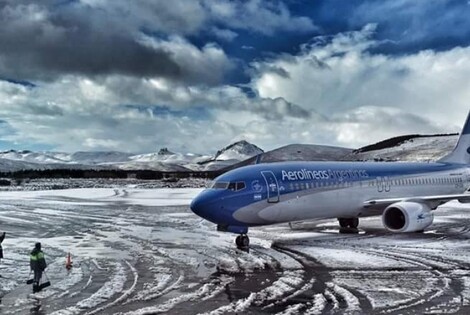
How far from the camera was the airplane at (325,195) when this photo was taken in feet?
72.5

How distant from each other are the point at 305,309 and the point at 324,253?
8917 mm

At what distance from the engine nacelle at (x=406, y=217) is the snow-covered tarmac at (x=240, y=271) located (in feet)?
1.74

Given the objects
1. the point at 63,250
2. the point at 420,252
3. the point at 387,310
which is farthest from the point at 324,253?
the point at 63,250

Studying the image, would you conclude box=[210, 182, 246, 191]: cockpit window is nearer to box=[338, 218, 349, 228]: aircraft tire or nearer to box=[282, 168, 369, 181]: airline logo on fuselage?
box=[282, 168, 369, 181]: airline logo on fuselage

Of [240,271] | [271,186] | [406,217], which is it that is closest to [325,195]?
[271,186]

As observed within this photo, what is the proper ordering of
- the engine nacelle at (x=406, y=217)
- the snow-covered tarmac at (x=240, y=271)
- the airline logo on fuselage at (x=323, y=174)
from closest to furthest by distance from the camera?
the snow-covered tarmac at (x=240, y=271)
the airline logo on fuselage at (x=323, y=174)
the engine nacelle at (x=406, y=217)

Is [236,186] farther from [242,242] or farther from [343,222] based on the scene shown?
[343,222]

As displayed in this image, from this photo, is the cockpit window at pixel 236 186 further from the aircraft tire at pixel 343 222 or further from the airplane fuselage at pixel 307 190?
the aircraft tire at pixel 343 222

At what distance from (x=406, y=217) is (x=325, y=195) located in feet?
13.2

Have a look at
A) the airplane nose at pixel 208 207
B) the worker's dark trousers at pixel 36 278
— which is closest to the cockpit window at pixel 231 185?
the airplane nose at pixel 208 207

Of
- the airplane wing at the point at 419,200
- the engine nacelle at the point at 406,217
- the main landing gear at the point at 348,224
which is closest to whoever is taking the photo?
the engine nacelle at the point at 406,217

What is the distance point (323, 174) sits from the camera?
86.6 feet

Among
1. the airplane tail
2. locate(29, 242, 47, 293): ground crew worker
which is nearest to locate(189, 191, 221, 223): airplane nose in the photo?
locate(29, 242, 47, 293): ground crew worker

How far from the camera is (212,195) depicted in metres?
21.9
